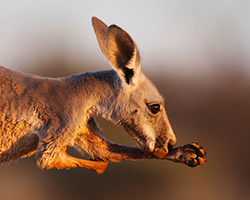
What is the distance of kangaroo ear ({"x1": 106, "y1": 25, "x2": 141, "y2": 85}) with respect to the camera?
3.15 m

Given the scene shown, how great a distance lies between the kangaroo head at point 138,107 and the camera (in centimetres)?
338

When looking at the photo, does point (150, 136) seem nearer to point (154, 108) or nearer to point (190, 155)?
point (154, 108)

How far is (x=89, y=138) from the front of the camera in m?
3.68

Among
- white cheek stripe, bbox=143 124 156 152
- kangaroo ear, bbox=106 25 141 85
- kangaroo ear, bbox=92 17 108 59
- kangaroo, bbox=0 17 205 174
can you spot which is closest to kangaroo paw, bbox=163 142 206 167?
kangaroo, bbox=0 17 205 174

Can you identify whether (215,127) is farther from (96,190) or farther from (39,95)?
(39,95)

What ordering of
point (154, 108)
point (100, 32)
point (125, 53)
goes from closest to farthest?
point (125, 53) < point (154, 108) < point (100, 32)

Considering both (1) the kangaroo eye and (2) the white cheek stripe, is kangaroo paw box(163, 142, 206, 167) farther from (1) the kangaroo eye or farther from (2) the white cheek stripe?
(1) the kangaroo eye

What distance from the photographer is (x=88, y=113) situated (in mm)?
3434

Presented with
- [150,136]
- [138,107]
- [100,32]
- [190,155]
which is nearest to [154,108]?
[138,107]

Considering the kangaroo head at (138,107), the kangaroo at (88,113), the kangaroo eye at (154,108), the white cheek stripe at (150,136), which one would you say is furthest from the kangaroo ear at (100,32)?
the white cheek stripe at (150,136)

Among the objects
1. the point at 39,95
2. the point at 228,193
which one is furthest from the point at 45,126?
the point at 228,193

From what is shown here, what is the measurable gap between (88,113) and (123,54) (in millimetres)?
658

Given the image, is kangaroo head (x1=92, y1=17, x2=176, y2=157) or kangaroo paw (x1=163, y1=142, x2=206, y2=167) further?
kangaroo paw (x1=163, y1=142, x2=206, y2=167)

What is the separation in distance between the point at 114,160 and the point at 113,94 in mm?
737
